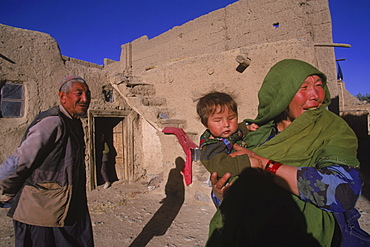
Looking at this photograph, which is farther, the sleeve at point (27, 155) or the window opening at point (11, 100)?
the window opening at point (11, 100)

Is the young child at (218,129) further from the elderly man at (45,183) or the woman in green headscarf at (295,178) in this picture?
the elderly man at (45,183)

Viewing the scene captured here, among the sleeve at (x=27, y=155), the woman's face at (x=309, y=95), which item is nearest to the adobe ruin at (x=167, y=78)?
the sleeve at (x=27, y=155)

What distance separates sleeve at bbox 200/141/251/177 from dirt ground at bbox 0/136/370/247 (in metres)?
2.18

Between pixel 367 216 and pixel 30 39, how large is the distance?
6.99 m

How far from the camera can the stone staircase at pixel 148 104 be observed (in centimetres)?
532

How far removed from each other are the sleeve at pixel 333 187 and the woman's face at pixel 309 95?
1.22 ft

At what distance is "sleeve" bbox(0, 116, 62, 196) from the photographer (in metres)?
1.45

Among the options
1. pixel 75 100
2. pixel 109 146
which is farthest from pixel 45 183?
pixel 109 146

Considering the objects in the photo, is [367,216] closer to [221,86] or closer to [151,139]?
[221,86]

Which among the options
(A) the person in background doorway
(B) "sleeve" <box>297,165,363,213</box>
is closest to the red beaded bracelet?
(B) "sleeve" <box>297,165,363,213</box>

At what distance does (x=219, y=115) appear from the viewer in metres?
1.58

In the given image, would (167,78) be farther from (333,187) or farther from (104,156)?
(333,187)

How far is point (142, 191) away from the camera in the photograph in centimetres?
559

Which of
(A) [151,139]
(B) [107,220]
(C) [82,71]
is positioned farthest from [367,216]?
(C) [82,71]
